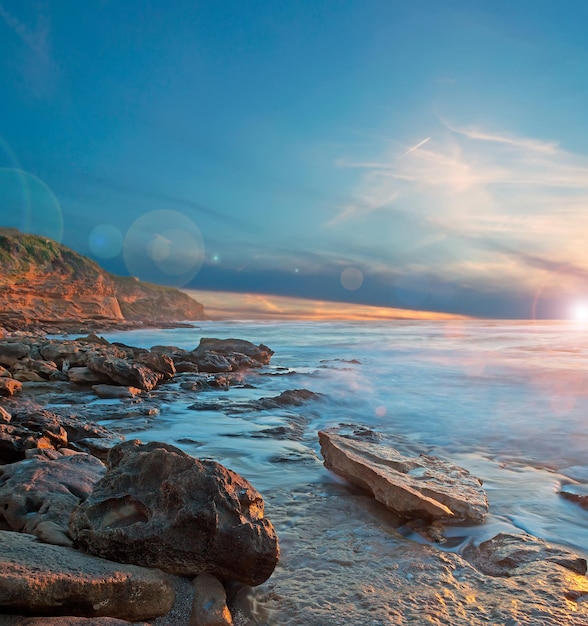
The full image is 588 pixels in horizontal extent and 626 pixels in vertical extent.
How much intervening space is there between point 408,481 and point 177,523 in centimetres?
259

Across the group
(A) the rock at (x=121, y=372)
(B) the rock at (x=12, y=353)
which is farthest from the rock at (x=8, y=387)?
(B) the rock at (x=12, y=353)

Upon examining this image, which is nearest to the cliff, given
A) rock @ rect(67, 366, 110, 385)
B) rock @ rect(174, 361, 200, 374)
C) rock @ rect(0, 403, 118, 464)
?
rock @ rect(174, 361, 200, 374)

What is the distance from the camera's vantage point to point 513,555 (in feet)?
11.5

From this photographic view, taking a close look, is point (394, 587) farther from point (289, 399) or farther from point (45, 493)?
point (289, 399)

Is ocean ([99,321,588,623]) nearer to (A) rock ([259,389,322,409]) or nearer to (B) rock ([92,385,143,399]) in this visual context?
(A) rock ([259,389,322,409])

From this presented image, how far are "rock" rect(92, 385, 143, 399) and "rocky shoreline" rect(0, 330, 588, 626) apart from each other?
19.9 ft

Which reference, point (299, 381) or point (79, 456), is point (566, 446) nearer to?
point (79, 456)

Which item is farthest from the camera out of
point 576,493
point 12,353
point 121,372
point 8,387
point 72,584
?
point 12,353

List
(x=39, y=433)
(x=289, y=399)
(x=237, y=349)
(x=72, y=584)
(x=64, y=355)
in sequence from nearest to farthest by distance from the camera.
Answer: (x=72, y=584)
(x=39, y=433)
(x=289, y=399)
(x=64, y=355)
(x=237, y=349)

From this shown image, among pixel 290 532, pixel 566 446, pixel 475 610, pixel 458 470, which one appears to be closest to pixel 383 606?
pixel 475 610

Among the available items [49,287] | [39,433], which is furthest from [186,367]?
[49,287]

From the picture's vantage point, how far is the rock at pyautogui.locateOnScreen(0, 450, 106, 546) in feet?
9.86

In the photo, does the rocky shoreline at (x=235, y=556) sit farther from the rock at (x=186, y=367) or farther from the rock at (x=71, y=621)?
the rock at (x=186, y=367)

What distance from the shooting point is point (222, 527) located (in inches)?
112
